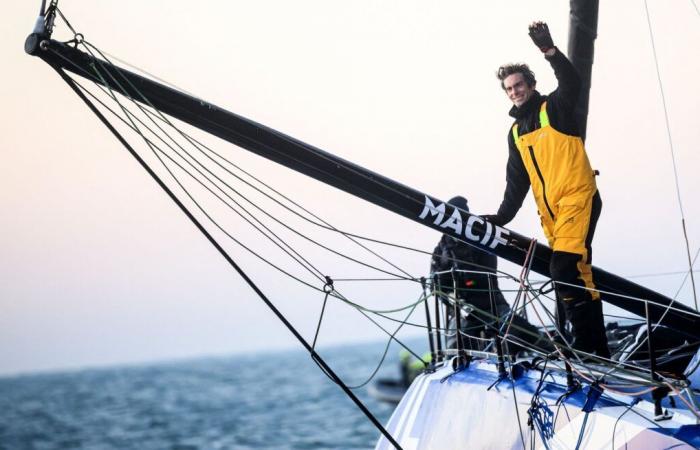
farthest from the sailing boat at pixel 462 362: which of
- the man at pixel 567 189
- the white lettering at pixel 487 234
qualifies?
the man at pixel 567 189

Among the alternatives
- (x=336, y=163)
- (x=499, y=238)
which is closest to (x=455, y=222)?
(x=499, y=238)

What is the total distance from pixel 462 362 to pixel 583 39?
11.0ft

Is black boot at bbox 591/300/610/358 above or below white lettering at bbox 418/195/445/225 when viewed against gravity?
below

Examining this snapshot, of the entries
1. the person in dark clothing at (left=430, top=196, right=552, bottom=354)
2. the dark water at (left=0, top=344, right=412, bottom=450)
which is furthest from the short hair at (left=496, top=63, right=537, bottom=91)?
the dark water at (left=0, top=344, right=412, bottom=450)

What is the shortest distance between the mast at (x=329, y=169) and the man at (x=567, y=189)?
0.51 meters

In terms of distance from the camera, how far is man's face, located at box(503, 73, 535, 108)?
6734 millimetres

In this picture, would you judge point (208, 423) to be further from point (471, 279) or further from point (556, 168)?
point (556, 168)

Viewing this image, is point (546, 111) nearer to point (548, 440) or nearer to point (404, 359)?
point (548, 440)

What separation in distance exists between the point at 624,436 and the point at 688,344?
161 cm

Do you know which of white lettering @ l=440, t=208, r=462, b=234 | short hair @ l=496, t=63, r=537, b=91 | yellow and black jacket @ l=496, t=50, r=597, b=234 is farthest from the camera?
white lettering @ l=440, t=208, r=462, b=234

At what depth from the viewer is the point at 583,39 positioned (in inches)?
336

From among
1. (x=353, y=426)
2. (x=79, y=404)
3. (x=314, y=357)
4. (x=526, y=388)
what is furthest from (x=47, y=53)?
(x=79, y=404)

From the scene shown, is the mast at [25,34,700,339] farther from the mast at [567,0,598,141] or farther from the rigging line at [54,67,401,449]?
the mast at [567,0,598,141]

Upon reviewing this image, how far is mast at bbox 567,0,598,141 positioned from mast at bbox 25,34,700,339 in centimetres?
207
